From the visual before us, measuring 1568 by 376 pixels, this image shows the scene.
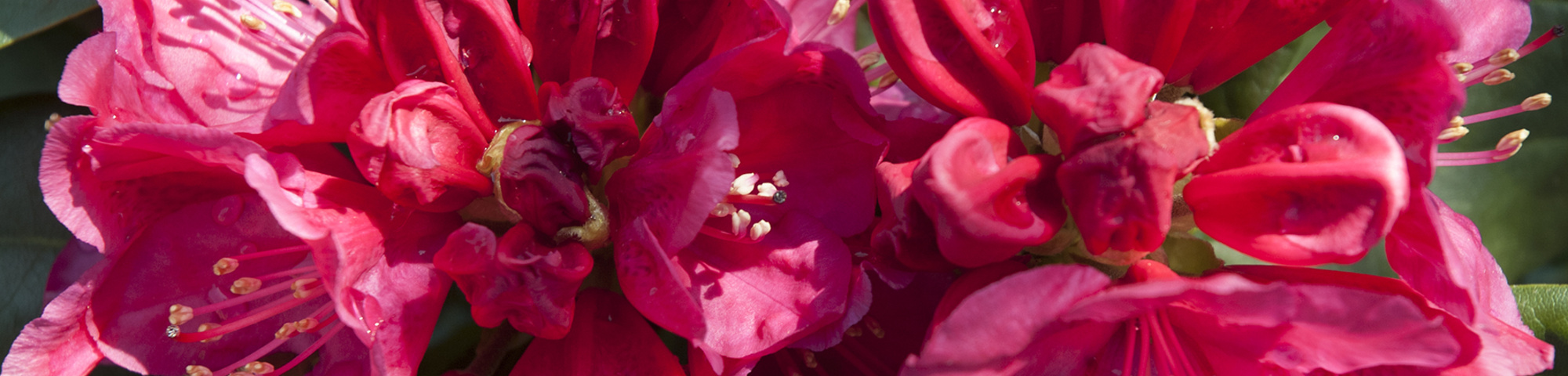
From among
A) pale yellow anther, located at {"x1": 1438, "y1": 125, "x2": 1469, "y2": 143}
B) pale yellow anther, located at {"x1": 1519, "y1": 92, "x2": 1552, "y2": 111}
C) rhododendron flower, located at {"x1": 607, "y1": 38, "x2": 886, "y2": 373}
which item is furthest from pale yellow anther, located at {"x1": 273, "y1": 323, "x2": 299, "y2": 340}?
pale yellow anther, located at {"x1": 1519, "y1": 92, "x2": 1552, "y2": 111}

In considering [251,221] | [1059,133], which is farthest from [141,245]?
Result: [1059,133]

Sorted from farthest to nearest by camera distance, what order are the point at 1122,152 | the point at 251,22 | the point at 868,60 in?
the point at 868,60
the point at 251,22
the point at 1122,152

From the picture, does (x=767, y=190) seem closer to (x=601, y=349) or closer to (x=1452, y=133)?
(x=601, y=349)

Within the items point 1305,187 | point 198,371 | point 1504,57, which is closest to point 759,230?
point 1305,187

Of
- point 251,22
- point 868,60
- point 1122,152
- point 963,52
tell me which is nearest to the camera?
point 1122,152

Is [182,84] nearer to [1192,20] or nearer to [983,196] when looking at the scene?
[983,196]

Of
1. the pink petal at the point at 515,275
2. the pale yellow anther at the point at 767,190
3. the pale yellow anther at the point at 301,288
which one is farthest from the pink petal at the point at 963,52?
the pale yellow anther at the point at 301,288
